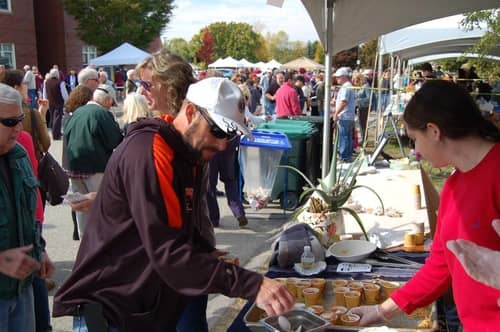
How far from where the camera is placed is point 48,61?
110ft

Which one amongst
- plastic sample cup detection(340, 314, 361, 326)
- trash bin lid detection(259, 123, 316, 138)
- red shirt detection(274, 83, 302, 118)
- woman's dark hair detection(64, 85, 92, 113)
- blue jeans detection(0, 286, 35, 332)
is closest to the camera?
plastic sample cup detection(340, 314, 361, 326)

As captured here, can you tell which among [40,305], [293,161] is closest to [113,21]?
[293,161]

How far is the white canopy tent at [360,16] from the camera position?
4.48 meters

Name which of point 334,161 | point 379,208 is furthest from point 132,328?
point 379,208

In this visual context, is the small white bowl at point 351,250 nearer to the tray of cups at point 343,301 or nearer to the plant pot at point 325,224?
the plant pot at point 325,224

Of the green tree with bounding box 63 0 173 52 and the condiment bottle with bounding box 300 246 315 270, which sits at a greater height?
the green tree with bounding box 63 0 173 52

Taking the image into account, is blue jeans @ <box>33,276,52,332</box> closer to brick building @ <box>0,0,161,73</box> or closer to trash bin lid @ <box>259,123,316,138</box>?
A: trash bin lid @ <box>259,123,316,138</box>

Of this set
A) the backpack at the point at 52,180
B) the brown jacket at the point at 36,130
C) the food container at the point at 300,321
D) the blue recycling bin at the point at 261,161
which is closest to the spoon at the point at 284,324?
the food container at the point at 300,321

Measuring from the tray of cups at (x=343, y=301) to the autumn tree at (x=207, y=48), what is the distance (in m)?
77.8

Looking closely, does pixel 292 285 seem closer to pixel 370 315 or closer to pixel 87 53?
pixel 370 315

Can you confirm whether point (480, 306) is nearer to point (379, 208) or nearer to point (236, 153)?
point (379, 208)

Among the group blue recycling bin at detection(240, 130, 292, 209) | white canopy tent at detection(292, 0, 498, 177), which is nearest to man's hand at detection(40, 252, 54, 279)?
white canopy tent at detection(292, 0, 498, 177)

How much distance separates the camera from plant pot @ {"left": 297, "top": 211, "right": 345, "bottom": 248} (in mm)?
3195

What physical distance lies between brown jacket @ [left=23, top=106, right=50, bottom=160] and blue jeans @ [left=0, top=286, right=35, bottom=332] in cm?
214
